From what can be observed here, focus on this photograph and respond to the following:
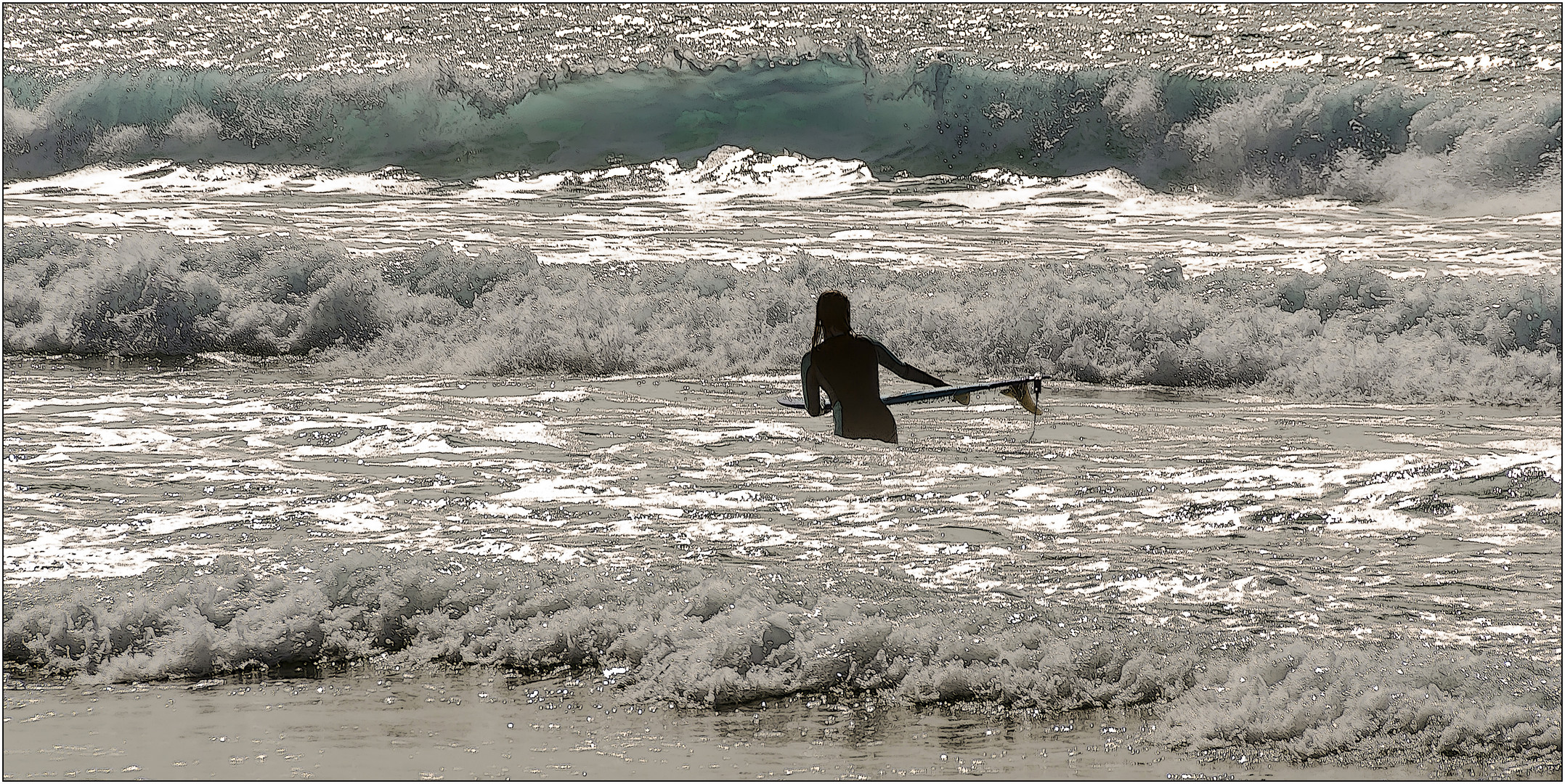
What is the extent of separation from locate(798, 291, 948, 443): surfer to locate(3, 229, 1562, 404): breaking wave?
5.79 m

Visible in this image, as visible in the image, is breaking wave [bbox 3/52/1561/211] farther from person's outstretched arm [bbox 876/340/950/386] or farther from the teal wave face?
person's outstretched arm [bbox 876/340/950/386]

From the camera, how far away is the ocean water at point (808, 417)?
611 cm

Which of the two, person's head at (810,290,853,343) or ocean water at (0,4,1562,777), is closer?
ocean water at (0,4,1562,777)

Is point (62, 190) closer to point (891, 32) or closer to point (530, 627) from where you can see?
point (891, 32)

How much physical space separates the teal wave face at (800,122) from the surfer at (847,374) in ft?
58.4

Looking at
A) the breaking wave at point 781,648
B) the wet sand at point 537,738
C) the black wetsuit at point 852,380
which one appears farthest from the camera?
the black wetsuit at point 852,380

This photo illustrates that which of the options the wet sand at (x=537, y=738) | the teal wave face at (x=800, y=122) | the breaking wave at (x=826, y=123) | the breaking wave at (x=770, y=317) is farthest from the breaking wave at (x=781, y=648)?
the teal wave face at (x=800, y=122)

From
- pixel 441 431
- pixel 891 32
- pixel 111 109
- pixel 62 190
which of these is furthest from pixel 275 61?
Answer: pixel 441 431

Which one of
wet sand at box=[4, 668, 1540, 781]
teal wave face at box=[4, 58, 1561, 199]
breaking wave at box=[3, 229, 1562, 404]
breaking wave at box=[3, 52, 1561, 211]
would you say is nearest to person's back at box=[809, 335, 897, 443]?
wet sand at box=[4, 668, 1540, 781]

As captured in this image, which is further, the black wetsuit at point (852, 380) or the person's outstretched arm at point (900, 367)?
the black wetsuit at point (852, 380)


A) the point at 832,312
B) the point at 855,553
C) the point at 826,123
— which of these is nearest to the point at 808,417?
the point at 855,553

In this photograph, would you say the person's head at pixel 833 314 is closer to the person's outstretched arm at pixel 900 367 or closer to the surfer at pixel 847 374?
the surfer at pixel 847 374

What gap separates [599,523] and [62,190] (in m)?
21.5

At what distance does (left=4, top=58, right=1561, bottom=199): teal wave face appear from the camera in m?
24.5
